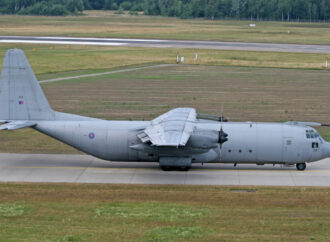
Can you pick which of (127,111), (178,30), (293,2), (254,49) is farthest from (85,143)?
(293,2)

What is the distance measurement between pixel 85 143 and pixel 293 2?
15631 cm

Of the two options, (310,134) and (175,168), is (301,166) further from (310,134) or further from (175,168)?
(175,168)

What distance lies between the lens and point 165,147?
93.8 ft

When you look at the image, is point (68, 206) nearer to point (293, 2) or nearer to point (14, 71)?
point (14, 71)

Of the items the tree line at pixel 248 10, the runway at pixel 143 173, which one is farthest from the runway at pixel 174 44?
the tree line at pixel 248 10

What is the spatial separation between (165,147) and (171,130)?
1927 mm

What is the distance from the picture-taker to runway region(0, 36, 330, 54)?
9556 centimetres

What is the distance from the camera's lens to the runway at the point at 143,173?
2770 centimetres

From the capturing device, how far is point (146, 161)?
29.5 meters

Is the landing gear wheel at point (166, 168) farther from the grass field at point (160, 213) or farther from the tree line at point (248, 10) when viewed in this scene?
the tree line at point (248, 10)

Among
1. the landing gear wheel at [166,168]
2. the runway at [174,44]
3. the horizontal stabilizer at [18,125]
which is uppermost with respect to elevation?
the runway at [174,44]

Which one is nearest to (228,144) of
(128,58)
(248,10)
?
(128,58)

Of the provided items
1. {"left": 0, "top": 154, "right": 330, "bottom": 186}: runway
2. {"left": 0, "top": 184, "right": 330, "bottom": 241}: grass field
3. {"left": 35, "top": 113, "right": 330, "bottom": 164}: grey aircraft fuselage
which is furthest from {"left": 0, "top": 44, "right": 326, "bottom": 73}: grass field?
{"left": 0, "top": 184, "right": 330, "bottom": 241}: grass field

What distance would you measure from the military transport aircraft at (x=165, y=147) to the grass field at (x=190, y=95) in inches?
188
